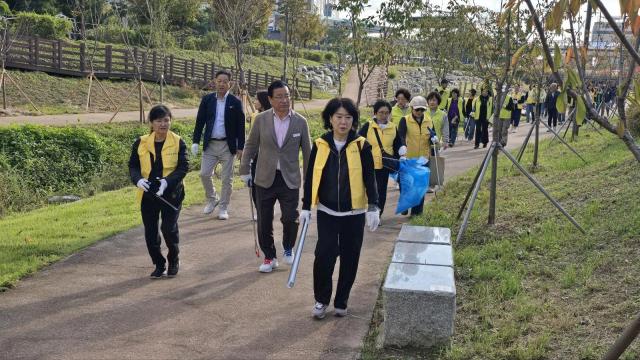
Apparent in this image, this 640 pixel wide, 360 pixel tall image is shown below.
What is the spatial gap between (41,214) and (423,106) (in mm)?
5799

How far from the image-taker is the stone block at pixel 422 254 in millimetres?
5172

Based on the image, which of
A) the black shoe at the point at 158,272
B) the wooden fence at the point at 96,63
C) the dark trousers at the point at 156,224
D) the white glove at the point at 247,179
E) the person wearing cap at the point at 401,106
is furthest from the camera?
the wooden fence at the point at 96,63

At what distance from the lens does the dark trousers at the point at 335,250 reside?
514cm

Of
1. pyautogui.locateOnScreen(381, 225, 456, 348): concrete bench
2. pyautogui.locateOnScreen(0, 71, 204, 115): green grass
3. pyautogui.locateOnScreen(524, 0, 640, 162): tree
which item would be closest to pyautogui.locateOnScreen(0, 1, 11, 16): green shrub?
pyautogui.locateOnScreen(0, 71, 204, 115): green grass

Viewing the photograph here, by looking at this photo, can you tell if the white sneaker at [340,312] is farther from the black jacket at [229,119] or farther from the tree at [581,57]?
the black jacket at [229,119]

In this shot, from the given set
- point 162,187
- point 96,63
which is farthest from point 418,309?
point 96,63

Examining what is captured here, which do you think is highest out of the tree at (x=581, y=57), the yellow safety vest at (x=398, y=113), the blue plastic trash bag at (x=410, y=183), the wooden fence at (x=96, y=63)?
the wooden fence at (x=96, y=63)

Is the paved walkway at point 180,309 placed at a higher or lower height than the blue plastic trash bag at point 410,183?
lower

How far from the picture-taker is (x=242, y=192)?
35.0 feet

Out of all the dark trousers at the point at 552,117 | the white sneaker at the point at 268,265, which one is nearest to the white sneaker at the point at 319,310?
the white sneaker at the point at 268,265

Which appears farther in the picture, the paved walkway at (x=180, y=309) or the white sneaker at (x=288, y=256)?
the white sneaker at (x=288, y=256)

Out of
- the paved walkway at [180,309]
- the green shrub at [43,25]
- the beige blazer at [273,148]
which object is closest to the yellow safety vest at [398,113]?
the paved walkway at [180,309]

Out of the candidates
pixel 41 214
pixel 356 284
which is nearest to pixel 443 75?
pixel 41 214

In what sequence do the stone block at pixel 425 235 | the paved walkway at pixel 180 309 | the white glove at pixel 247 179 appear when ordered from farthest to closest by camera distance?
the white glove at pixel 247 179
the stone block at pixel 425 235
the paved walkway at pixel 180 309
